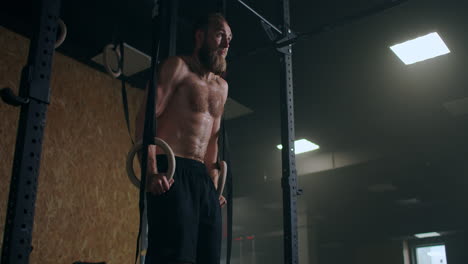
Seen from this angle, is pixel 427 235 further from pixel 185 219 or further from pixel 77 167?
pixel 185 219

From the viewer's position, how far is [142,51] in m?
4.35

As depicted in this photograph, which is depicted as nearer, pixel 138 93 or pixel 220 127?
pixel 220 127

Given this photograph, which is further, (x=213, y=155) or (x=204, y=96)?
(x=213, y=155)

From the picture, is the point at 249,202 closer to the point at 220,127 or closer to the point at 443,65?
the point at 443,65

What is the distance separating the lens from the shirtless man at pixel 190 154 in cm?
183

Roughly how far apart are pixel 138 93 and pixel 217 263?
11.0 feet

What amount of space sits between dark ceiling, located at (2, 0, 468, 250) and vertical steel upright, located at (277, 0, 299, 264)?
9.4 inches

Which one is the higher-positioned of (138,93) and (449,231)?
(138,93)

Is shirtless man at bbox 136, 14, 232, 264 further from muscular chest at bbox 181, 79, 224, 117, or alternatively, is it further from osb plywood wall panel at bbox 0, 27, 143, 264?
osb plywood wall panel at bbox 0, 27, 143, 264

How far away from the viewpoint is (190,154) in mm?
2021

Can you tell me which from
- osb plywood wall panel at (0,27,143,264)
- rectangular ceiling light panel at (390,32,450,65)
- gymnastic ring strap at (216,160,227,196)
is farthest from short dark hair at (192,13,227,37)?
rectangular ceiling light panel at (390,32,450,65)

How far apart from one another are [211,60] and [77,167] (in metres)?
2.46

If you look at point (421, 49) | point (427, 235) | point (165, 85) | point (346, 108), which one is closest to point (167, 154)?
point (165, 85)

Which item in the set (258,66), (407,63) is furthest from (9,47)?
(407,63)
